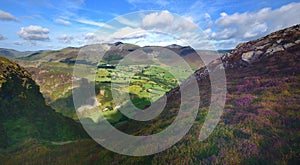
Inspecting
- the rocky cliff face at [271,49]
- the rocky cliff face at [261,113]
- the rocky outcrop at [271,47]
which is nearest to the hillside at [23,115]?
the rocky cliff face at [261,113]

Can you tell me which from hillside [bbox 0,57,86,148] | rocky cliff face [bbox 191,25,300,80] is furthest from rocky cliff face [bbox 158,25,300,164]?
hillside [bbox 0,57,86,148]

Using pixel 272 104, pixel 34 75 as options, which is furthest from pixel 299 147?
pixel 34 75

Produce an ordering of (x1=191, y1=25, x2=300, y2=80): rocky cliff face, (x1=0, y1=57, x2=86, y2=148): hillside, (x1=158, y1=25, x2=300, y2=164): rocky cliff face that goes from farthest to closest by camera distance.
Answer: (x1=0, y1=57, x2=86, y2=148): hillside, (x1=191, y1=25, x2=300, y2=80): rocky cliff face, (x1=158, y1=25, x2=300, y2=164): rocky cliff face

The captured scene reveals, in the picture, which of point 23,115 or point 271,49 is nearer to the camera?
point 271,49

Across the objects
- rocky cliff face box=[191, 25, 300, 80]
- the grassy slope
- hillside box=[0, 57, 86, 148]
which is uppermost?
rocky cliff face box=[191, 25, 300, 80]

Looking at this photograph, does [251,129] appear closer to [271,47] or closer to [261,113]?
[261,113]

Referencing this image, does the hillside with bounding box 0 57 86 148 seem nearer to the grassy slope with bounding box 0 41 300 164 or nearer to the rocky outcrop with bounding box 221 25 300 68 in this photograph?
the grassy slope with bounding box 0 41 300 164

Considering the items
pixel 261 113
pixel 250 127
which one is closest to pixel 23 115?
pixel 250 127

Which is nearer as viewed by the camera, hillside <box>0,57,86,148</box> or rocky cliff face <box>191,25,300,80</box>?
rocky cliff face <box>191,25,300,80</box>

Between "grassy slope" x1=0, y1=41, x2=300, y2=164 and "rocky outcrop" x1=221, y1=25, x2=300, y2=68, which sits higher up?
"rocky outcrop" x1=221, y1=25, x2=300, y2=68
